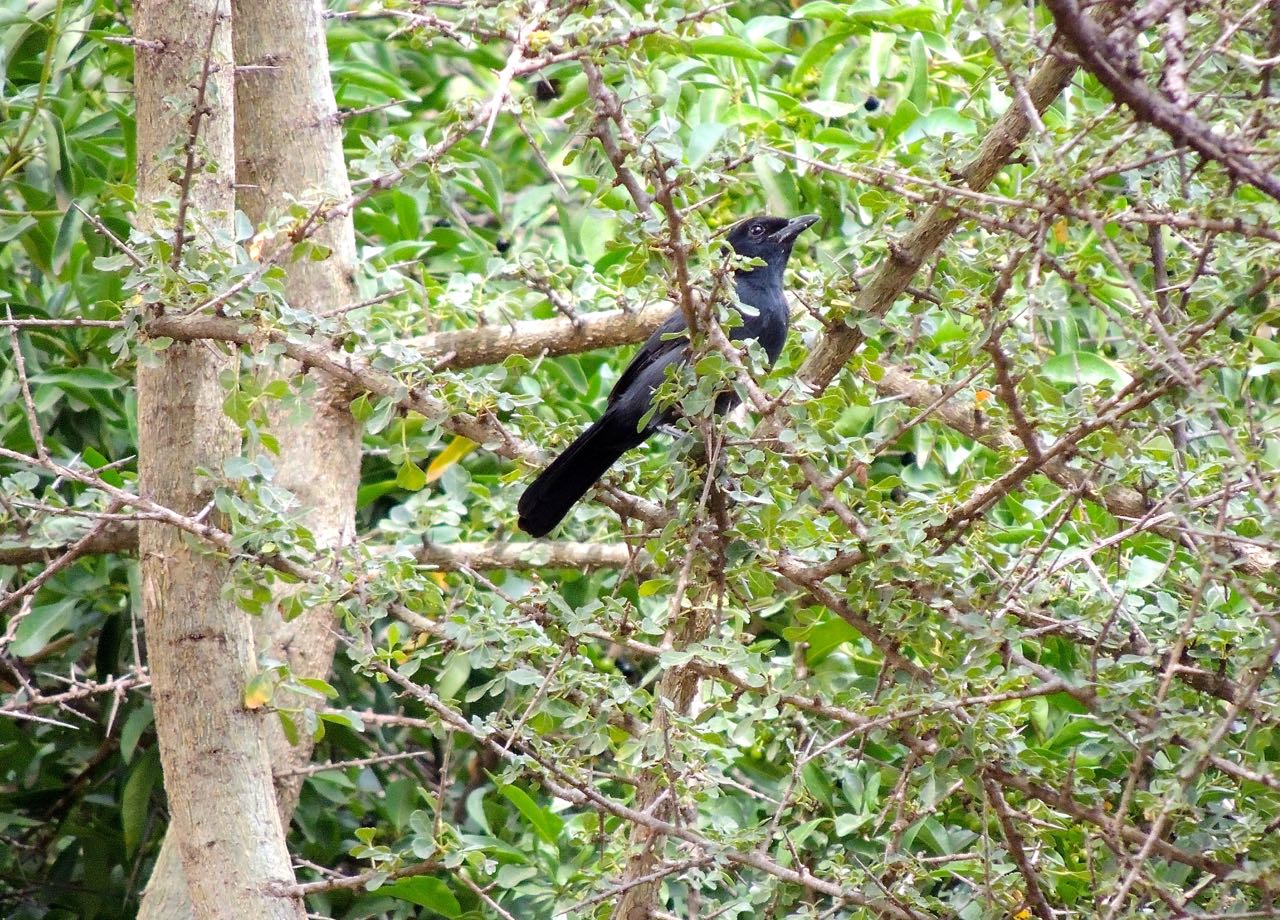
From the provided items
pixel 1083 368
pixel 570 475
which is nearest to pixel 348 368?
pixel 570 475

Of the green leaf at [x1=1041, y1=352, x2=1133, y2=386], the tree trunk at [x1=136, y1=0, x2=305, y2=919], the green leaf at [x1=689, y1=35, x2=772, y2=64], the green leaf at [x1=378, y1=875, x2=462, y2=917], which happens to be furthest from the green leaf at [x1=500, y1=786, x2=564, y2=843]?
the green leaf at [x1=689, y1=35, x2=772, y2=64]

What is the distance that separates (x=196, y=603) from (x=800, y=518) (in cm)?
137

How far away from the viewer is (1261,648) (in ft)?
7.62

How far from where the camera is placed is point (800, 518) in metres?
2.61

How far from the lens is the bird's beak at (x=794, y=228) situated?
4.09 metres

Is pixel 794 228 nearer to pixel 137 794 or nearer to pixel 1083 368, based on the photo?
pixel 1083 368

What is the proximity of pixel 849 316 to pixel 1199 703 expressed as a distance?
97cm

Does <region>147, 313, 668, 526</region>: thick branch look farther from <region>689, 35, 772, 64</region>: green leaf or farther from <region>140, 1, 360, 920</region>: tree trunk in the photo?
<region>689, 35, 772, 64</region>: green leaf

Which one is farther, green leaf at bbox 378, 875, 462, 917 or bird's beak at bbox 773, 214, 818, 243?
bird's beak at bbox 773, 214, 818, 243

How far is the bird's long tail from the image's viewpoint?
131 inches

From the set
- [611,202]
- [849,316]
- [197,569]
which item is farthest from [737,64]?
[197,569]

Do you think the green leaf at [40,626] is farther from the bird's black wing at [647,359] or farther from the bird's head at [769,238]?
the bird's head at [769,238]

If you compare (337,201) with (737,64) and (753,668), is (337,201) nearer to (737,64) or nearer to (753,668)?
(753,668)

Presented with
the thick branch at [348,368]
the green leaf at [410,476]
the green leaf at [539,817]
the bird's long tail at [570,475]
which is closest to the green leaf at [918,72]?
the bird's long tail at [570,475]
